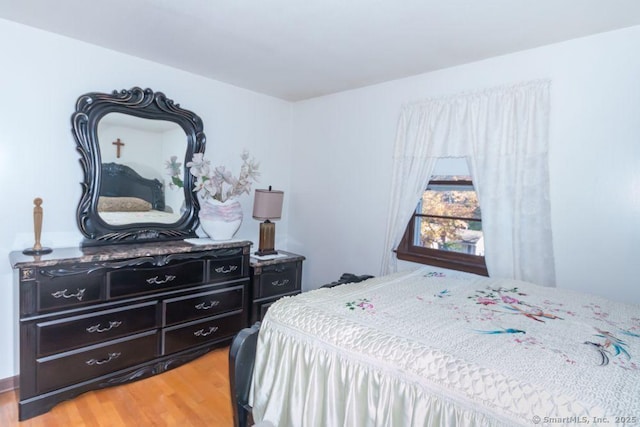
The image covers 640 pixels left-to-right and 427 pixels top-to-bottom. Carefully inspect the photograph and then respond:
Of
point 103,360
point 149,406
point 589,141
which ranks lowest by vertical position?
point 149,406

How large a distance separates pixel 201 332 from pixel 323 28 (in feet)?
7.78

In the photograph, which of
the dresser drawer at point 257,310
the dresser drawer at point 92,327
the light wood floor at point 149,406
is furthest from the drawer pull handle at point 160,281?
the dresser drawer at point 257,310

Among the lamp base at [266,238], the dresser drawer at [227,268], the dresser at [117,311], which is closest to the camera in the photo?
the dresser at [117,311]

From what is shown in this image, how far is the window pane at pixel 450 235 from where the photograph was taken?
9.11 feet

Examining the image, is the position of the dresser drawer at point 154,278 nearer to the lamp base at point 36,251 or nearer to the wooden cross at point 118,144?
the lamp base at point 36,251

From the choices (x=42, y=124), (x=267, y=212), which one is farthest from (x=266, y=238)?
(x=42, y=124)

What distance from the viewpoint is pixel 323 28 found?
2176mm

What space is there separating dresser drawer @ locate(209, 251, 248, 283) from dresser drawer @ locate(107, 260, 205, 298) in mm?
95

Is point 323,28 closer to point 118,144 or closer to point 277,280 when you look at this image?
point 118,144

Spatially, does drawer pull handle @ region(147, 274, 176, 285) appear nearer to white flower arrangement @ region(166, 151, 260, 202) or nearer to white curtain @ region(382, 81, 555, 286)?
white flower arrangement @ region(166, 151, 260, 202)

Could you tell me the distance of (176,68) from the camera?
9.87 feet

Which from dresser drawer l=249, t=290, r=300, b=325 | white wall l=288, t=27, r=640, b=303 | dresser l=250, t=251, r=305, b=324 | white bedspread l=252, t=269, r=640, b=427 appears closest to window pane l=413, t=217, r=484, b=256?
white wall l=288, t=27, r=640, b=303

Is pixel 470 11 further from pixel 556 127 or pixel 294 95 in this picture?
pixel 294 95

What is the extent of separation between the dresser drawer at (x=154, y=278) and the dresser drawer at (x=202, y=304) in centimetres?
12
